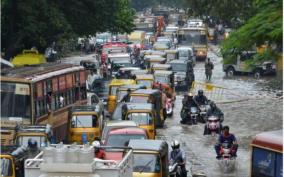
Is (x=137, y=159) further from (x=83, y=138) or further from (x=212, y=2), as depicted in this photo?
(x=212, y=2)

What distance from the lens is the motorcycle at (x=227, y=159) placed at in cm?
2603

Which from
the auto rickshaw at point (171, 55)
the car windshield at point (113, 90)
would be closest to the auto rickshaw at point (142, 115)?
the car windshield at point (113, 90)

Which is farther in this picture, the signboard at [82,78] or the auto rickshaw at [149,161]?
the signboard at [82,78]

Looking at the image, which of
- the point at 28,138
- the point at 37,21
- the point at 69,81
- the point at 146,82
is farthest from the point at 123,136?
the point at 37,21

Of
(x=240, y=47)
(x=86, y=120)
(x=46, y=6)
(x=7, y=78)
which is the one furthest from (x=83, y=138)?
(x=46, y=6)

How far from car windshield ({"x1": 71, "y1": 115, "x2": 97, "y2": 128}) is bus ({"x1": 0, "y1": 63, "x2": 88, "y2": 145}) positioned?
3.30 ft

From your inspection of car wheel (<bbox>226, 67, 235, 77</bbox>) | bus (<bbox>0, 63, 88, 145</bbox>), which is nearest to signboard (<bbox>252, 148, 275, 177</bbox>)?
bus (<bbox>0, 63, 88, 145</bbox>)

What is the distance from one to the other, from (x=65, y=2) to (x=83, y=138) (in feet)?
71.3

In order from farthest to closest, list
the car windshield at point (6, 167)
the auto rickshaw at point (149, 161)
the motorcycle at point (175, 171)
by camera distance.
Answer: the motorcycle at point (175, 171) < the auto rickshaw at point (149, 161) < the car windshield at point (6, 167)

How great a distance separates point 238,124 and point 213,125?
4218 millimetres

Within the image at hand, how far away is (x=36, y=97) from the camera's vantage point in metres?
29.2

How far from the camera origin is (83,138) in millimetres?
28250

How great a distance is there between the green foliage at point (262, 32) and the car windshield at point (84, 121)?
7104mm

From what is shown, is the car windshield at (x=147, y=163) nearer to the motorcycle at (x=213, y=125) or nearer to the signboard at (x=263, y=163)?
the signboard at (x=263, y=163)
